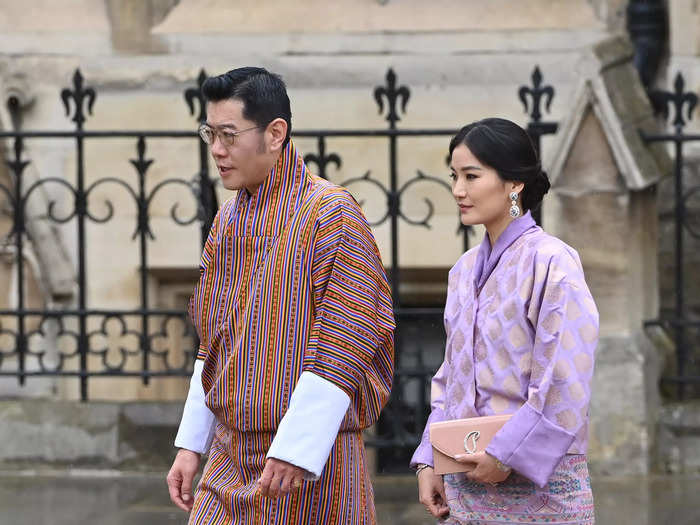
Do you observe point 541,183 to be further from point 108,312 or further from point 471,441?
point 108,312

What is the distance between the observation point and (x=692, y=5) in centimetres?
780

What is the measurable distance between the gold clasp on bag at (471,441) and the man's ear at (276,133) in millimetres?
796

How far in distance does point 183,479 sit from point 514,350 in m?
0.90

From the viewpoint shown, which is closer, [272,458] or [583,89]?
[272,458]

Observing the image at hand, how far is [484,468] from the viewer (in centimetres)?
304

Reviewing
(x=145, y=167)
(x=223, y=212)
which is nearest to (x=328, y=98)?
(x=145, y=167)

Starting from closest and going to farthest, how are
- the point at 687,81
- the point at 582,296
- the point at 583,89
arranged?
1. the point at 582,296
2. the point at 583,89
3. the point at 687,81

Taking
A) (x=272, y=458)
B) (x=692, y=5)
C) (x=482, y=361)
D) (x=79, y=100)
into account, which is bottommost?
(x=272, y=458)

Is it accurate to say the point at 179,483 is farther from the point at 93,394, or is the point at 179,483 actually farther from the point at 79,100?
the point at 93,394

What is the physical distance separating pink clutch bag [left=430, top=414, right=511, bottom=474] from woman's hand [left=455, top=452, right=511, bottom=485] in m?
0.01

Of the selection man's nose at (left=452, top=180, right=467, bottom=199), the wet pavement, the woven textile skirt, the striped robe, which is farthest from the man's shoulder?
the wet pavement

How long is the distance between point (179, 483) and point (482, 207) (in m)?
0.98

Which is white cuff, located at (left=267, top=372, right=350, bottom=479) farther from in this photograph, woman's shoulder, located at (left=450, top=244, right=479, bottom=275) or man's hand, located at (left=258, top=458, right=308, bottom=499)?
woman's shoulder, located at (left=450, top=244, right=479, bottom=275)

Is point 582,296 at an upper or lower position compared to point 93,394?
upper
